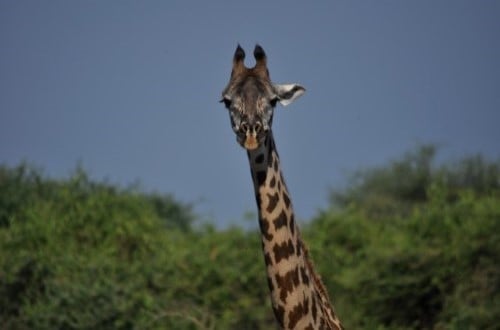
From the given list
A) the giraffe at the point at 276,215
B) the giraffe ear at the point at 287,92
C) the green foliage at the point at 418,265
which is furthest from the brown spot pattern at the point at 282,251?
the green foliage at the point at 418,265

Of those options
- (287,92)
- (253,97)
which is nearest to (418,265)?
(287,92)

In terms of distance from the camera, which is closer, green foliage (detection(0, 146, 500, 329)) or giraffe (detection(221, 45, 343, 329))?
giraffe (detection(221, 45, 343, 329))

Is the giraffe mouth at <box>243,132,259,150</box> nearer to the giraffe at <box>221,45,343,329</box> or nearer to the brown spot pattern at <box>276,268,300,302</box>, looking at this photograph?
the giraffe at <box>221,45,343,329</box>

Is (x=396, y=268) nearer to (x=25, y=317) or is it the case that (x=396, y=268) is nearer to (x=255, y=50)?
(x=25, y=317)

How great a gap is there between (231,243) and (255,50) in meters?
13.0

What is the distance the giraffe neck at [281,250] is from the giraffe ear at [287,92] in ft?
0.52

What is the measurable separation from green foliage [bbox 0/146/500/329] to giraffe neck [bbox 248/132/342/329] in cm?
773

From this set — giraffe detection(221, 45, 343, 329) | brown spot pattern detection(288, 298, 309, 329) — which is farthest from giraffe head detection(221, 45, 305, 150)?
brown spot pattern detection(288, 298, 309, 329)

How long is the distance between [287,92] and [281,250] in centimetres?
67

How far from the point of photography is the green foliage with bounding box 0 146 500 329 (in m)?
17.2

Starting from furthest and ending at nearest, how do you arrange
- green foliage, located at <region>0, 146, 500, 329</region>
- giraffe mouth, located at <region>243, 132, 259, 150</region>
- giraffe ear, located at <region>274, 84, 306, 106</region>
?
green foliage, located at <region>0, 146, 500, 329</region>, giraffe ear, located at <region>274, 84, 306, 106</region>, giraffe mouth, located at <region>243, 132, 259, 150</region>

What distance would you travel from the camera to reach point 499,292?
16891 millimetres

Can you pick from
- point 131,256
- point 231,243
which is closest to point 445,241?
point 231,243

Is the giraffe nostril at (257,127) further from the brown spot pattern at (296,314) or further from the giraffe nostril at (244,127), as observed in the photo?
the brown spot pattern at (296,314)
